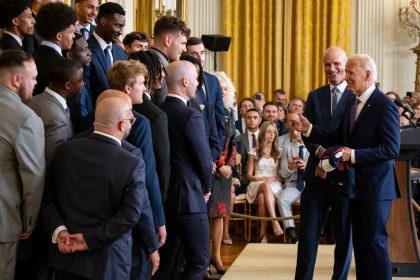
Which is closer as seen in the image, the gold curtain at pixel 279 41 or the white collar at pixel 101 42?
the white collar at pixel 101 42

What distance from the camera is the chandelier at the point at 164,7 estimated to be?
398 inches

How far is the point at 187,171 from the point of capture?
4.98 meters

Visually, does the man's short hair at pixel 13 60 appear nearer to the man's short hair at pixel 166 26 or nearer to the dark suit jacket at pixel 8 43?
the dark suit jacket at pixel 8 43

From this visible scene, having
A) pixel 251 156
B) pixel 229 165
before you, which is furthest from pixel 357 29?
pixel 229 165

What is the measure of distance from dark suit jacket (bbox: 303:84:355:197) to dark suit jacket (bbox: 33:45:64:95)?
2.03m

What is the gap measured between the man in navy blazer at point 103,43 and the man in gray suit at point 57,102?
2.88ft

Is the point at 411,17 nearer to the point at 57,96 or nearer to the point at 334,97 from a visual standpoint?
the point at 334,97

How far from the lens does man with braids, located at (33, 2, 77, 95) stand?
14.9 ft

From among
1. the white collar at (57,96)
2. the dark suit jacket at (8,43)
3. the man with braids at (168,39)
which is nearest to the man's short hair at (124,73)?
the white collar at (57,96)

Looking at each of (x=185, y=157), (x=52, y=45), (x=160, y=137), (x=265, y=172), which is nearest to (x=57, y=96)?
(x=52, y=45)

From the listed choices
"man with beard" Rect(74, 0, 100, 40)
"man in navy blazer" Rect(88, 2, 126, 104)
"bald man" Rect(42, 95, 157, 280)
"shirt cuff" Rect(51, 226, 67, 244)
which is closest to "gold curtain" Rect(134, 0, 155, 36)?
"man with beard" Rect(74, 0, 100, 40)

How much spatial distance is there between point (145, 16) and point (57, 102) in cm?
572

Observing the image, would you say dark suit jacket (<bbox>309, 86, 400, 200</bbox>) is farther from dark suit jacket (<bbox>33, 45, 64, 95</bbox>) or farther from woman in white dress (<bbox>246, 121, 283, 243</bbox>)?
woman in white dress (<bbox>246, 121, 283, 243</bbox>)

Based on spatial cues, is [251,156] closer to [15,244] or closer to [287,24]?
[287,24]
